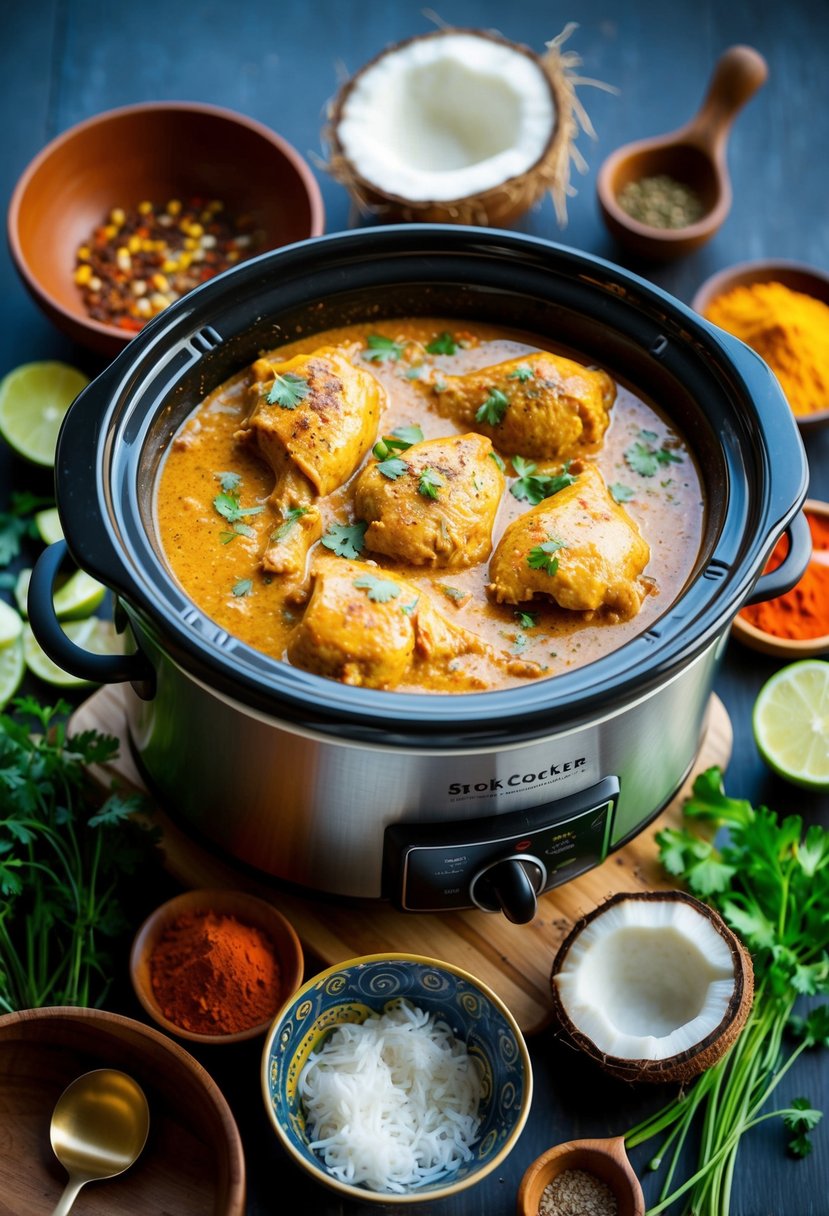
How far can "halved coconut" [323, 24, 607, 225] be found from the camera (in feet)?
14.3

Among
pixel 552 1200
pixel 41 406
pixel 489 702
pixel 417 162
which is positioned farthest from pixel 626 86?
pixel 552 1200

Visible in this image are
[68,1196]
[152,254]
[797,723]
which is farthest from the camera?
[152,254]

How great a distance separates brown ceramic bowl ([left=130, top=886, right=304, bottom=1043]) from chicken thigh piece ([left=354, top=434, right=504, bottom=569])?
0.89 meters

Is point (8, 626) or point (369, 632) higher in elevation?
point (369, 632)

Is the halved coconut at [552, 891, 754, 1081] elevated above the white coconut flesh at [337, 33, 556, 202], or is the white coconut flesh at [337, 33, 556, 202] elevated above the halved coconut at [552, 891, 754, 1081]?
the white coconut flesh at [337, 33, 556, 202]

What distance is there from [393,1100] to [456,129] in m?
3.19

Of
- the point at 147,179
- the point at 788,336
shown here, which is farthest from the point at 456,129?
the point at 788,336

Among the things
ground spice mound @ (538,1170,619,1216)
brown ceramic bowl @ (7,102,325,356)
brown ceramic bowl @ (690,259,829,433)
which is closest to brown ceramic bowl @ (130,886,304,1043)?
ground spice mound @ (538,1170,619,1216)

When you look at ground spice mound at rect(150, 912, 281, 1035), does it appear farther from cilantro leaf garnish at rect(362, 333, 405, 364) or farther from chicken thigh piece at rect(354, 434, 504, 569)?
cilantro leaf garnish at rect(362, 333, 405, 364)

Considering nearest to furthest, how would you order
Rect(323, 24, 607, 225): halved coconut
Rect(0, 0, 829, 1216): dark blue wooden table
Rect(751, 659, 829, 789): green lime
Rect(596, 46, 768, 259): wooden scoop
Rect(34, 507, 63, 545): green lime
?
Rect(751, 659, 829, 789): green lime
Rect(34, 507, 63, 545): green lime
Rect(323, 24, 607, 225): halved coconut
Rect(596, 46, 768, 259): wooden scoop
Rect(0, 0, 829, 1216): dark blue wooden table

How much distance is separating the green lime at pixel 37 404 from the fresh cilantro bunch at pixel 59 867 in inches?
41.3

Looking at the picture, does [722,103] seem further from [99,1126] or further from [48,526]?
[99,1126]

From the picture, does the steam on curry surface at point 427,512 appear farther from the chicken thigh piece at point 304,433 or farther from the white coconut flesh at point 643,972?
the white coconut flesh at point 643,972

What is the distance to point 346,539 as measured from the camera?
3027 mm
